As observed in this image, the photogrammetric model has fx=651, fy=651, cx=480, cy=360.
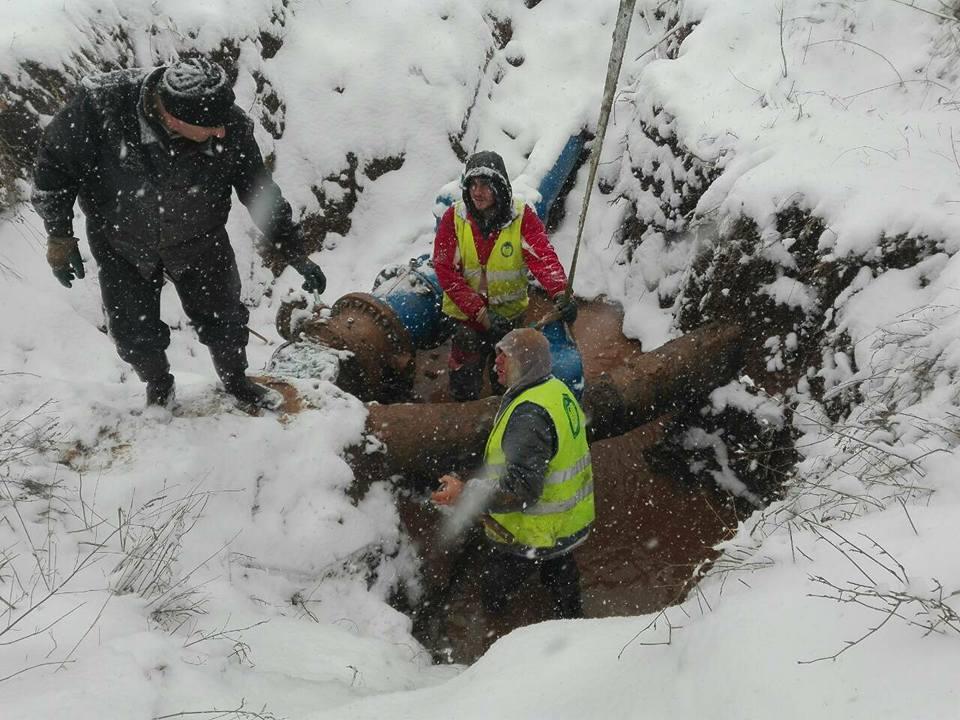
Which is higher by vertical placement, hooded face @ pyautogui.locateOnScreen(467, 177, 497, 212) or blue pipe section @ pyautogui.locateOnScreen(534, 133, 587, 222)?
blue pipe section @ pyautogui.locateOnScreen(534, 133, 587, 222)

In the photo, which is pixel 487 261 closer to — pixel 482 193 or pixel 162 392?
pixel 482 193

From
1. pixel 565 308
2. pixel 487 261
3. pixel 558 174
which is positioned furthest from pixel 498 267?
pixel 558 174

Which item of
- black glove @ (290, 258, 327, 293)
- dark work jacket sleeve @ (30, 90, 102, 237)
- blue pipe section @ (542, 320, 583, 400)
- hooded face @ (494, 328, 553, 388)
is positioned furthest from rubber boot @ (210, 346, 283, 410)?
blue pipe section @ (542, 320, 583, 400)

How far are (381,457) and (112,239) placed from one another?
158 centimetres

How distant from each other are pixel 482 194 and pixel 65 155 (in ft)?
6.75

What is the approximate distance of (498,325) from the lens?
4113 millimetres

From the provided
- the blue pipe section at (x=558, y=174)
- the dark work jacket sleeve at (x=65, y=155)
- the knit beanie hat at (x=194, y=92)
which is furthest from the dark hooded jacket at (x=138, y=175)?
the blue pipe section at (x=558, y=174)

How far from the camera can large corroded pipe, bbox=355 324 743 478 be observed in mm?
3402

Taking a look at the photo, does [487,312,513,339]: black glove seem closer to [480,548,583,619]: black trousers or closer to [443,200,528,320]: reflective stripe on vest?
[443,200,528,320]: reflective stripe on vest

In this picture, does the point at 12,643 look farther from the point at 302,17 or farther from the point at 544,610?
the point at 302,17

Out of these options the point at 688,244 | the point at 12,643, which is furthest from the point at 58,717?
the point at 688,244

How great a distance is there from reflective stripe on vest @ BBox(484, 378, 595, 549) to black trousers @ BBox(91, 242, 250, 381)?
132 centimetres

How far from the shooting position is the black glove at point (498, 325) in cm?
409

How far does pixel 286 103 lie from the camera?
5949 mm
